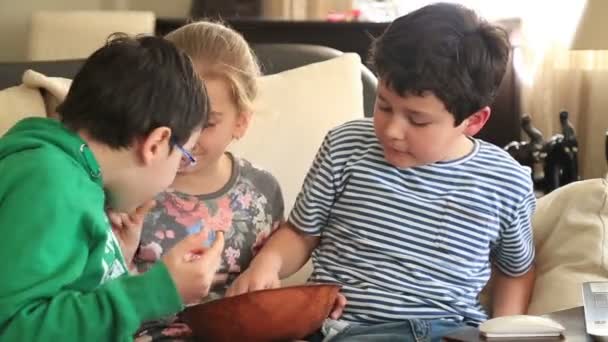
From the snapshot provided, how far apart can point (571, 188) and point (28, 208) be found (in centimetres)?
113

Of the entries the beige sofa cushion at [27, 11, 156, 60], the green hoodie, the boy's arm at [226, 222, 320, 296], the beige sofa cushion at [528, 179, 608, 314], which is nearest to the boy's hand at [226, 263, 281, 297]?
the boy's arm at [226, 222, 320, 296]

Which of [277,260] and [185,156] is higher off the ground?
[185,156]

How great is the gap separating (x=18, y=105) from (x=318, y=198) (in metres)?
0.62

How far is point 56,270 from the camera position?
3.64ft

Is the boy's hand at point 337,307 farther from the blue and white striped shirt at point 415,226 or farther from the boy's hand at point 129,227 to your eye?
the boy's hand at point 129,227

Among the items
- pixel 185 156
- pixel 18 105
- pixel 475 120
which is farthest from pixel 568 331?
pixel 18 105

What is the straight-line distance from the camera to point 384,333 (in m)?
1.51

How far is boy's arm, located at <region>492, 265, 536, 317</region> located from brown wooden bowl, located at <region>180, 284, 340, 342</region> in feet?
1.20

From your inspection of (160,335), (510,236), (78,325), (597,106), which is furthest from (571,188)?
(597,106)

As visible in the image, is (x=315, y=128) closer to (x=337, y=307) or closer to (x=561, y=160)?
(x=337, y=307)

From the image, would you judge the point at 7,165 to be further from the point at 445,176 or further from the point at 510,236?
the point at 510,236

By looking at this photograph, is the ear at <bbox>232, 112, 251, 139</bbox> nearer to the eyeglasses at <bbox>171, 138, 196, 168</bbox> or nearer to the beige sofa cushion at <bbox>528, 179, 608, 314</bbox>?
the eyeglasses at <bbox>171, 138, 196, 168</bbox>

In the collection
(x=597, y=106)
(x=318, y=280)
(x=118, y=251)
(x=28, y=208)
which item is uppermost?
(x=28, y=208)

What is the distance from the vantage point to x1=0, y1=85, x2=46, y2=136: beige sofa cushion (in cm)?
Answer: 177
